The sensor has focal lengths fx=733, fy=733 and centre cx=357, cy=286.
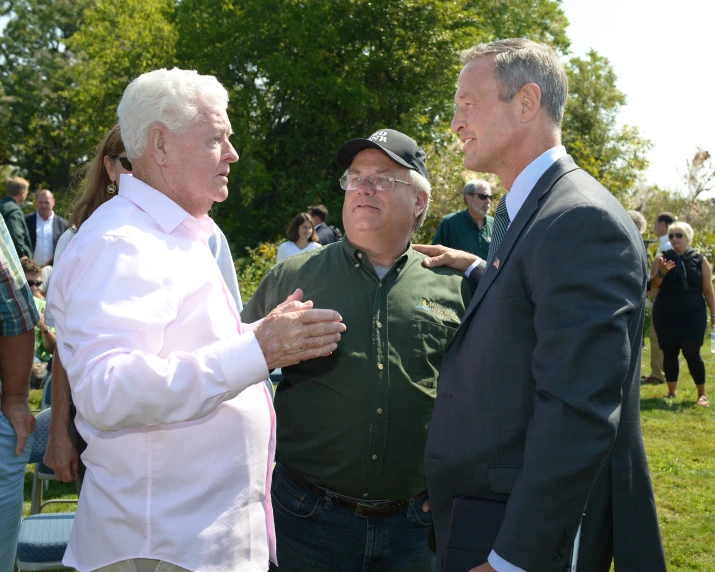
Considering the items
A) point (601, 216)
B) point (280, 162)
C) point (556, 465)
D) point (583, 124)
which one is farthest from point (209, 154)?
point (583, 124)

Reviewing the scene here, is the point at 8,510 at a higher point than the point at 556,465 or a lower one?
lower

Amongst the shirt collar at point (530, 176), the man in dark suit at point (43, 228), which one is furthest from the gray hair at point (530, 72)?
the man in dark suit at point (43, 228)

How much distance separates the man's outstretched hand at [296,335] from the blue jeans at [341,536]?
0.84 meters

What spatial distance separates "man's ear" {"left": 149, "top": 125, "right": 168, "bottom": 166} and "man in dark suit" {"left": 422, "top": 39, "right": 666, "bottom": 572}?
90 cm

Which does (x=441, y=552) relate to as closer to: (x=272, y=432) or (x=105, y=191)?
(x=272, y=432)

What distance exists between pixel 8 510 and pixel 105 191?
1327mm

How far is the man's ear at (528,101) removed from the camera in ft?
6.92

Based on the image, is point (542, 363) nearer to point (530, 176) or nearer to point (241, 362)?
point (530, 176)

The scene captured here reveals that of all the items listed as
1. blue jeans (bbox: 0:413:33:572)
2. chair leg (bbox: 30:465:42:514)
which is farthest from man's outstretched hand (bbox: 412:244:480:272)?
chair leg (bbox: 30:465:42:514)

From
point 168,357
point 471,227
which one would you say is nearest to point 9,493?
point 168,357

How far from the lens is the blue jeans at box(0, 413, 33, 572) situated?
2.50 meters

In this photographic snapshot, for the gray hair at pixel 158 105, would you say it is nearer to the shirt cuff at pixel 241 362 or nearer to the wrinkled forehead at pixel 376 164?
the shirt cuff at pixel 241 362

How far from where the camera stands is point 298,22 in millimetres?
25156

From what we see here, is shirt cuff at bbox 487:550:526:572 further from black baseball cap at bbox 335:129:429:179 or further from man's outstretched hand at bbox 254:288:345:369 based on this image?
black baseball cap at bbox 335:129:429:179
